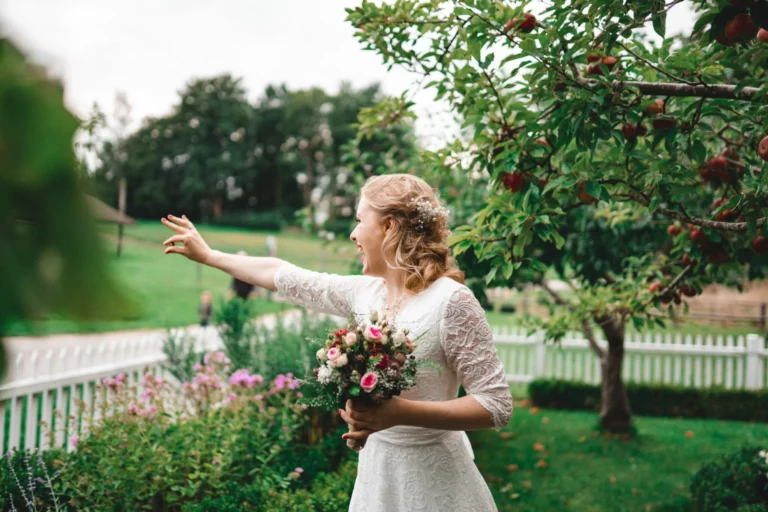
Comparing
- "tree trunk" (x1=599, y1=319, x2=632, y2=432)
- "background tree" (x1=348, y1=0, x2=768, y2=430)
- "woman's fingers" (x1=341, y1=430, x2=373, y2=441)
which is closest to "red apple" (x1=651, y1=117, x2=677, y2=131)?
"background tree" (x1=348, y1=0, x2=768, y2=430)

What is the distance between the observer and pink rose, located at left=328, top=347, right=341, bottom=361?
1597 mm

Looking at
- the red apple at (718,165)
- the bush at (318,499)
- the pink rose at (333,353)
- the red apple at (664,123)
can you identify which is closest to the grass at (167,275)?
the pink rose at (333,353)

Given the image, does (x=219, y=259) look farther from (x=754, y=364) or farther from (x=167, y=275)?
(x=167, y=275)

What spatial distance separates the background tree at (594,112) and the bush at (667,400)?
17.4 feet

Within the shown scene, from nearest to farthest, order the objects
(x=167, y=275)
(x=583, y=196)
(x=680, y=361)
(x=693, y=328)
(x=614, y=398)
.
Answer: (x=583, y=196), (x=614, y=398), (x=680, y=361), (x=693, y=328), (x=167, y=275)

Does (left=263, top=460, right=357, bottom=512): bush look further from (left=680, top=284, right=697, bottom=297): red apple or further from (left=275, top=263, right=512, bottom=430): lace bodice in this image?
(left=680, top=284, right=697, bottom=297): red apple

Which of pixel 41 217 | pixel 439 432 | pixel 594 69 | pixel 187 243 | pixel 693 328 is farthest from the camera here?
pixel 693 328

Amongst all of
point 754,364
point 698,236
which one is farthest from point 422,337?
point 754,364

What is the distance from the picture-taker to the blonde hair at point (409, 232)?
1.99 m

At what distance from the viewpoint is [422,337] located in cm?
185

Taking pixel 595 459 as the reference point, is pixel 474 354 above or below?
above

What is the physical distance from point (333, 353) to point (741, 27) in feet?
5.04

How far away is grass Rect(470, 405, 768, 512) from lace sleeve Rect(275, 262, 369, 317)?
133 inches

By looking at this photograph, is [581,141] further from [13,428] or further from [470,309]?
[13,428]
